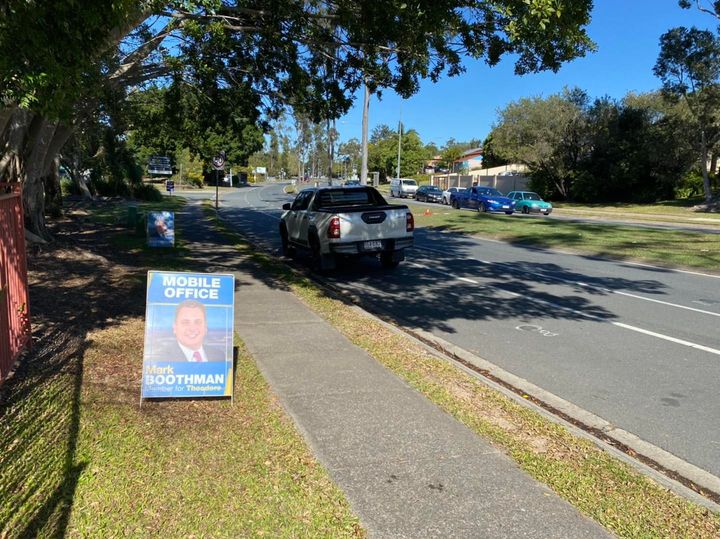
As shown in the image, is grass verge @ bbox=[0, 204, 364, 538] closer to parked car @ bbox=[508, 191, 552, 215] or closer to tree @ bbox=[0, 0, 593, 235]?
tree @ bbox=[0, 0, 593, 235]

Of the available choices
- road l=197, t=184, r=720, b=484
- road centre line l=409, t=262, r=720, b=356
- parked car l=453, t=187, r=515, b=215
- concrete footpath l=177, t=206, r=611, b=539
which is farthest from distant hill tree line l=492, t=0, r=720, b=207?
concrete footpath l=177, t=206, r=611, b=539

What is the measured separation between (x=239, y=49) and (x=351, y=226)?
605cm

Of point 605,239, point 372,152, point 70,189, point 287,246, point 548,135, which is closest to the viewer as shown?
point 287,246

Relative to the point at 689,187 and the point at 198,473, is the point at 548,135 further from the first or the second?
the point at 198,473

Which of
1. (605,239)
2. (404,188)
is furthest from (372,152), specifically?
(605,239)

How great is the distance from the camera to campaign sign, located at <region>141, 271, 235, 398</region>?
14.9ft

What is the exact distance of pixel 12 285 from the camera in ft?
17.3

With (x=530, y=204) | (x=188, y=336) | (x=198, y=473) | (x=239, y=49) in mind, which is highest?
(x=239, y=49)

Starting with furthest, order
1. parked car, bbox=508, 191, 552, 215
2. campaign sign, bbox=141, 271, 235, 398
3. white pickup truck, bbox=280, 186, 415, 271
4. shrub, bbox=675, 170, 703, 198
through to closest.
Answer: shrub, bbox=675, 170, 703, 198, parked car, bbox=508, 191, 552, 215, white pickup truck, bbox=280, 186, 415, 271, campaign sign, bbox=141, 271, 235, 398

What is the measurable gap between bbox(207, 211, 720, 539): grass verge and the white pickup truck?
4.79 meters

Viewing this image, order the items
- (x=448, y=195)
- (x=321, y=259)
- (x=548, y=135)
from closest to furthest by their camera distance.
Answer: (x=321, y=259) < (x=448, y=195) < (x=548, y=135)

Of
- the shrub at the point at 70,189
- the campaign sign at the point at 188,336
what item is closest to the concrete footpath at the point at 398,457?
the campaign sign at the point at 188,336

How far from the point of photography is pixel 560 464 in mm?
3867

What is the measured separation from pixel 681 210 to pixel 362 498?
136 ft
